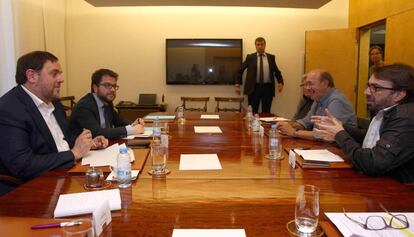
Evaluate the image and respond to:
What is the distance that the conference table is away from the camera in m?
1.09

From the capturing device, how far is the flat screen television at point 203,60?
647 cm

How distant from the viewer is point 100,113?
297 centimetres

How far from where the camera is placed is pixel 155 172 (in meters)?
1.65

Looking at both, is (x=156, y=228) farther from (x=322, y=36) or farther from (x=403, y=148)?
(x=322, y=36)

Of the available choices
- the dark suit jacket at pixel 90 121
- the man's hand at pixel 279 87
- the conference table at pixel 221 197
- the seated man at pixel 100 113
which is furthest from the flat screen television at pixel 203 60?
the conference table at pixel 221 197

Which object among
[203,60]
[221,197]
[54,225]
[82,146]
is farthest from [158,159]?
[203,60]

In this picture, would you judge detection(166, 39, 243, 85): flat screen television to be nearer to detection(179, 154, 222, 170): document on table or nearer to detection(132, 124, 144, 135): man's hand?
detection(132, 124, 144, 135): man's hand

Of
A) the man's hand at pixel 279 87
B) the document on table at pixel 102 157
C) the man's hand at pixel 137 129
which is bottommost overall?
the document on table at pixel 102 157

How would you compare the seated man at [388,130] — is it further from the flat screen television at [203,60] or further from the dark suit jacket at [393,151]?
the flat screen television at [203,60]

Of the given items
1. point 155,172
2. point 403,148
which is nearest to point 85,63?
point 155,172

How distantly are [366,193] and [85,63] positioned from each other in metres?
6.11

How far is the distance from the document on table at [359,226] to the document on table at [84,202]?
28.2 inches

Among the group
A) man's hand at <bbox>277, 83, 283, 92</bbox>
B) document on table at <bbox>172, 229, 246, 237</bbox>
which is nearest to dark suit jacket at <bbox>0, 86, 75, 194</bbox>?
document on table at <bbox>172, 229, 246, 237</bbox>

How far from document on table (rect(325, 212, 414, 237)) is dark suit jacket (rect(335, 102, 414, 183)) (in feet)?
1.63
